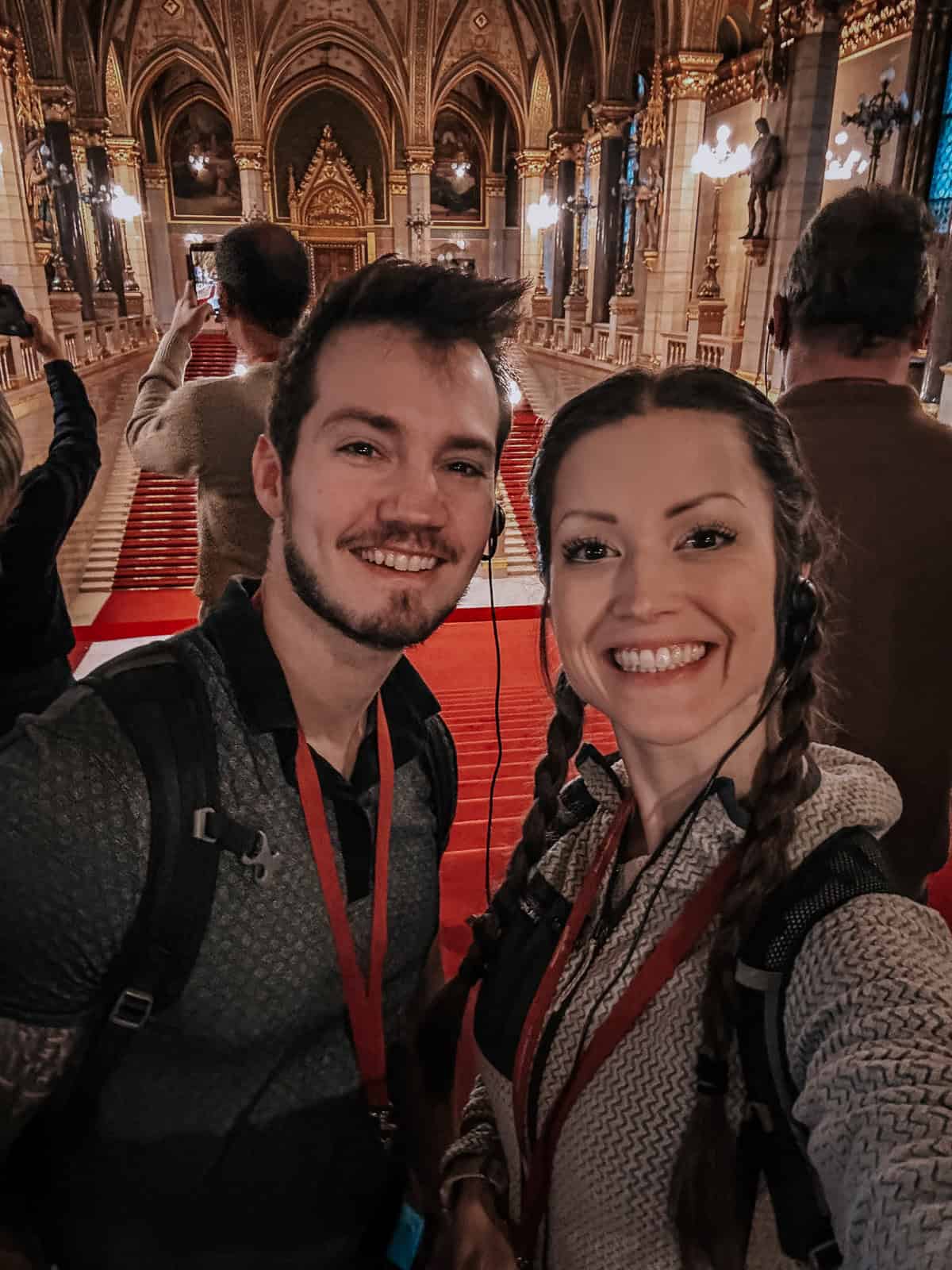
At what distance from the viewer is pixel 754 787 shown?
3.37ft

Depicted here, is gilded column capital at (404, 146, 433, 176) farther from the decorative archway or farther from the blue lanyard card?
the blue lanyard card

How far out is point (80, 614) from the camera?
25.8 feet

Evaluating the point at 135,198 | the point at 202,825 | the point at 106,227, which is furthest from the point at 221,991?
the point at 135,198

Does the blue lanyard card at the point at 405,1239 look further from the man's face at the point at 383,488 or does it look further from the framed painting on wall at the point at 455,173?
the framed painting on wall at the point at 455,173

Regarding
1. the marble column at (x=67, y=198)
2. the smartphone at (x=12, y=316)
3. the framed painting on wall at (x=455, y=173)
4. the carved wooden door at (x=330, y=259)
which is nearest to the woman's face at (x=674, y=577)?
the smartphone at (x=12, y=316)

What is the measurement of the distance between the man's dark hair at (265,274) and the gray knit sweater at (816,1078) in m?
1.93

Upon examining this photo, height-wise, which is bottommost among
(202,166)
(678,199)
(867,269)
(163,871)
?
(163,871)

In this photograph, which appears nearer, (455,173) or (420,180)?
(420,180)

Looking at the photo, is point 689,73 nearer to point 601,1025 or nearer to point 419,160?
point 419,160

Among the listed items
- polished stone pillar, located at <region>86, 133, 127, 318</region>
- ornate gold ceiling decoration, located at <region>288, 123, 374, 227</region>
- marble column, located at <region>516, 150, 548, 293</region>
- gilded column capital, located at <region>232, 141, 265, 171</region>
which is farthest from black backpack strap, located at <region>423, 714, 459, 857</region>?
ornate gold ceiling decoration, located at <region>288, 123, 374, 227</region>

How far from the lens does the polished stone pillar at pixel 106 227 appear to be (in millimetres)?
18969

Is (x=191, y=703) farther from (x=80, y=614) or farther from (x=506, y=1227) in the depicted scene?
(x=80, y=614)

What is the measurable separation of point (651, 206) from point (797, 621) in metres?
15.6

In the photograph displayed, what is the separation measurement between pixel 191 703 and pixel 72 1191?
70 cm
